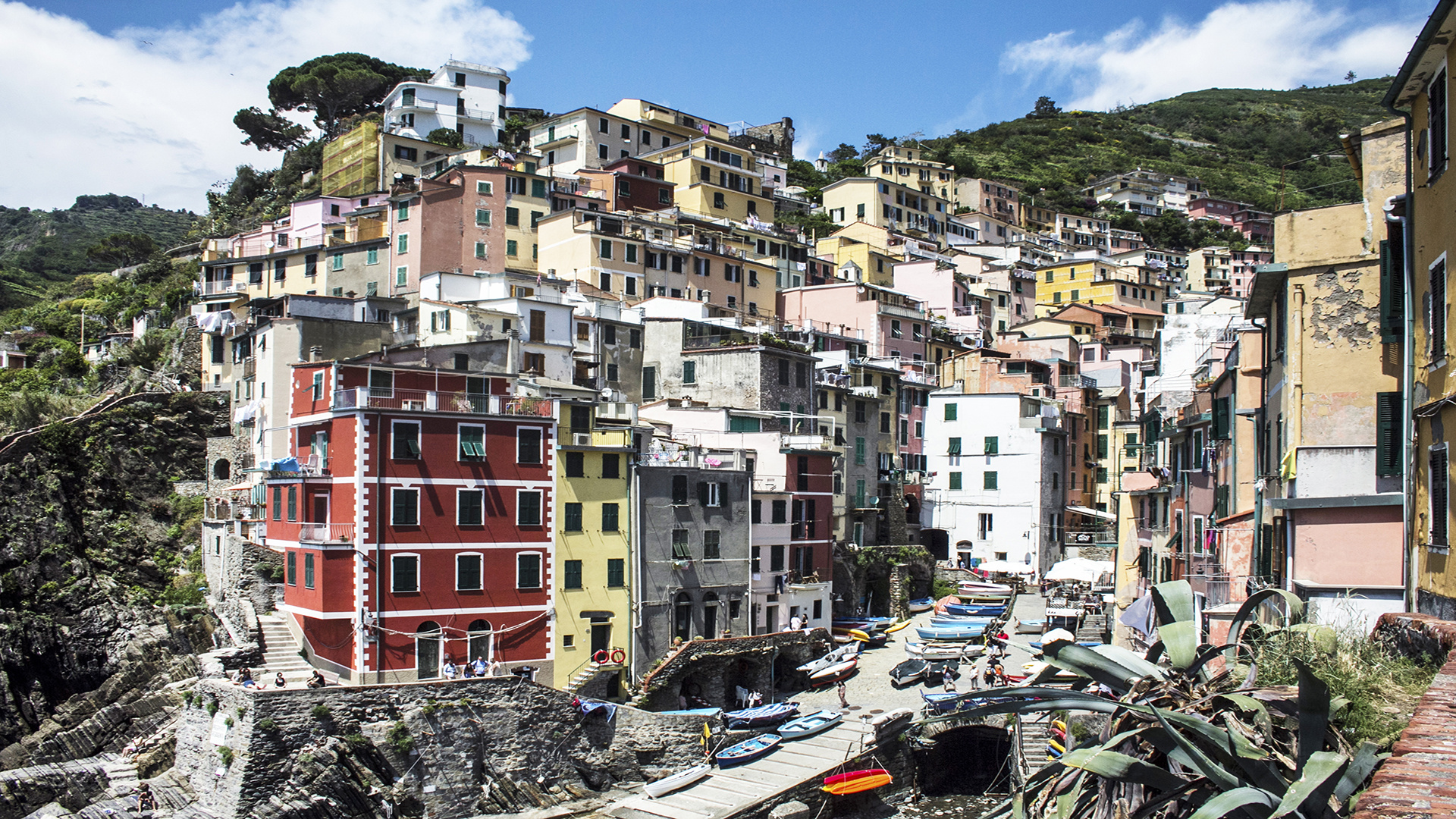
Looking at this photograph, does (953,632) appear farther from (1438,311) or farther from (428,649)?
(1438,311)

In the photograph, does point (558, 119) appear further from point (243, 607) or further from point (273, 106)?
point (243, 607)

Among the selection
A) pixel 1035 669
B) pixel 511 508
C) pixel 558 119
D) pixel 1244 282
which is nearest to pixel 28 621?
pixel 511 508

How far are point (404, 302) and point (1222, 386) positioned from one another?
41628 millimetres

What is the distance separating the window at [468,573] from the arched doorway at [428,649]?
5.21 ft

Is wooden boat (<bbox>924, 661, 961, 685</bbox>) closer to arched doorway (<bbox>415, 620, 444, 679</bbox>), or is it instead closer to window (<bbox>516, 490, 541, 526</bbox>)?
window (<bbox>516, 490, 541, 526</bbox>)

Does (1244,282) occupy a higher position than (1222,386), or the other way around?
(1244,282)

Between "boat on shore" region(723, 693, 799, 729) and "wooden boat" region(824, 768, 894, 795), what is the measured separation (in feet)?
14.8

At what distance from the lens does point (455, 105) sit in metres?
97.5

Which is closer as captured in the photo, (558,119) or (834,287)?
(834,287)

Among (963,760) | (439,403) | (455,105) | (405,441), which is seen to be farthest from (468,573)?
(455,105)

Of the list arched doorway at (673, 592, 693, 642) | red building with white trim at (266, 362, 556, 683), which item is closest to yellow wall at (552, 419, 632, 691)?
red building with white trim at (266, 362, 556, 683)

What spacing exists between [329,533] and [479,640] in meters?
6.26

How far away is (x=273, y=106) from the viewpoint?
10719cm

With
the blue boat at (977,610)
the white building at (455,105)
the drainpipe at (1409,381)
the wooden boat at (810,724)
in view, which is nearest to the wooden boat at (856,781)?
the wooden boat at (810,724)
